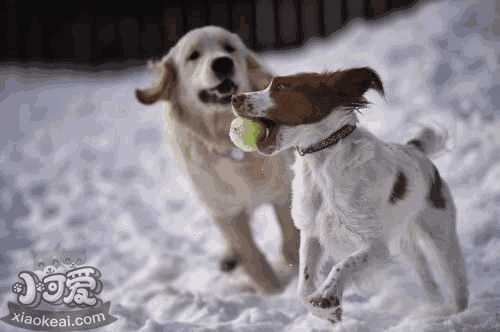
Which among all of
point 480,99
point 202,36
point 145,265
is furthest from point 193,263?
point 480,99

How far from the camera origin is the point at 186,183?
2.70 meters

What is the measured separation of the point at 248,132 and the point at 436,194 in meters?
0.64

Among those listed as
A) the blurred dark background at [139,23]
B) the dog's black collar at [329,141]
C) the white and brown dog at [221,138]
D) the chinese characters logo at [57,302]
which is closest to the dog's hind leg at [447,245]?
the dog's black collar at [329,141]

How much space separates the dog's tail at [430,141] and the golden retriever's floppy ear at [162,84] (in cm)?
86

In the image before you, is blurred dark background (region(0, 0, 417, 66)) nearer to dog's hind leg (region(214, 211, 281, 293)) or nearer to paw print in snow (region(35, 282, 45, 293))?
dog's hind leg (region(214, 211, 281, 293))

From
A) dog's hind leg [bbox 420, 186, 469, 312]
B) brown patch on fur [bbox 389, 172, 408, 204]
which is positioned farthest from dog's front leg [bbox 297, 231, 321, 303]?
dog's hind leg [bbox 420, 186, 469, 312]

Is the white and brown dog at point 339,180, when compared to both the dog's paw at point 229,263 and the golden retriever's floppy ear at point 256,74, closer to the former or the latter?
the golden retriever's floppy ear at point 256,74

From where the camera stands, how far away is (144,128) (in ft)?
13.8

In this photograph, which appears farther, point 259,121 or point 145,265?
point 145,265

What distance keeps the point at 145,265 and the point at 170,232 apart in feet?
1.18

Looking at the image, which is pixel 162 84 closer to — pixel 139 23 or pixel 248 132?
pixel 248 132

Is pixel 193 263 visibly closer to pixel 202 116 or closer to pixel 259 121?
pixel 202 116

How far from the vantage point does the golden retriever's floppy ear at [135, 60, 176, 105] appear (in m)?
2.20

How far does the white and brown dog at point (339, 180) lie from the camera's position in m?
1.53
